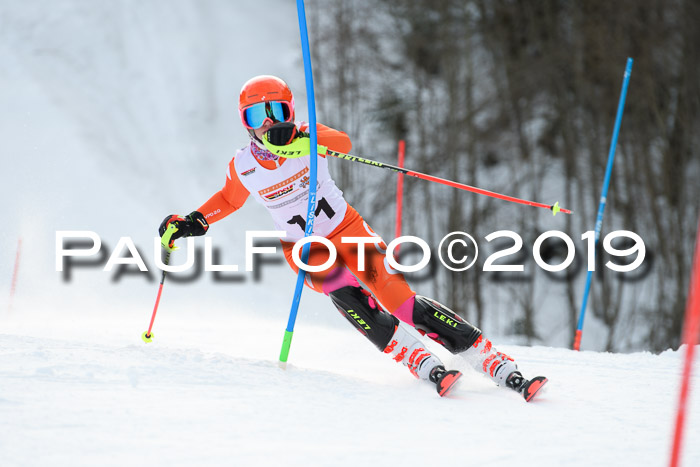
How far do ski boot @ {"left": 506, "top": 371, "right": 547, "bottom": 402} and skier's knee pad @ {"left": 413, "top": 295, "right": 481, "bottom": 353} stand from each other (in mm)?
248

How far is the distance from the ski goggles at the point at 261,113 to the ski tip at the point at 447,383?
143 centimetres

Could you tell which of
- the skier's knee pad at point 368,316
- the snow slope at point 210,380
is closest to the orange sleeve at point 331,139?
the skier's knee pad at point 368,316

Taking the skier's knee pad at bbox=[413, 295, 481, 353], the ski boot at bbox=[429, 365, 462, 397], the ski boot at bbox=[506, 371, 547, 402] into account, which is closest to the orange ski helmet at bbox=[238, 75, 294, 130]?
the skier's knee pad at bbox=[413, 295, 481, 353]

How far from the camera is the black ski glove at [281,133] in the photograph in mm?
3031

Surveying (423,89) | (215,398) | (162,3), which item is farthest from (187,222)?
(162,3)

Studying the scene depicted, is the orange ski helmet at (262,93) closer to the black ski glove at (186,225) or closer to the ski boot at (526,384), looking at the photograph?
the black ski glove at (186,225)

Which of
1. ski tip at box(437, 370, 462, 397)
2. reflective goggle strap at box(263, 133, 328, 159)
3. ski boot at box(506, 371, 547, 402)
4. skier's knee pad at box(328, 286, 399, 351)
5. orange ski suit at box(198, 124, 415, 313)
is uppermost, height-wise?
reflective goggle strap at box(263, 133, 328, 159)

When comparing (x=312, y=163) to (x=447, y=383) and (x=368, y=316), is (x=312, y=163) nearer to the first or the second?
(x=368, y=316)

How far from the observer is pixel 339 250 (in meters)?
3.38

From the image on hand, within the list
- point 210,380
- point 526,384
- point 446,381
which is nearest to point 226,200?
point 210,380

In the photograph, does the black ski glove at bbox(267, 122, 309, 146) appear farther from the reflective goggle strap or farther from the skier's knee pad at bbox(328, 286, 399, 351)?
the skier's knee pad at bbox(328, 286, 399, 351)

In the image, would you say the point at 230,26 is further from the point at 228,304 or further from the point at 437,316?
the point at 437,316

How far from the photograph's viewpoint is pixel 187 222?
3.48m

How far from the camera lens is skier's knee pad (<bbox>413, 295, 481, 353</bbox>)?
3.15m
